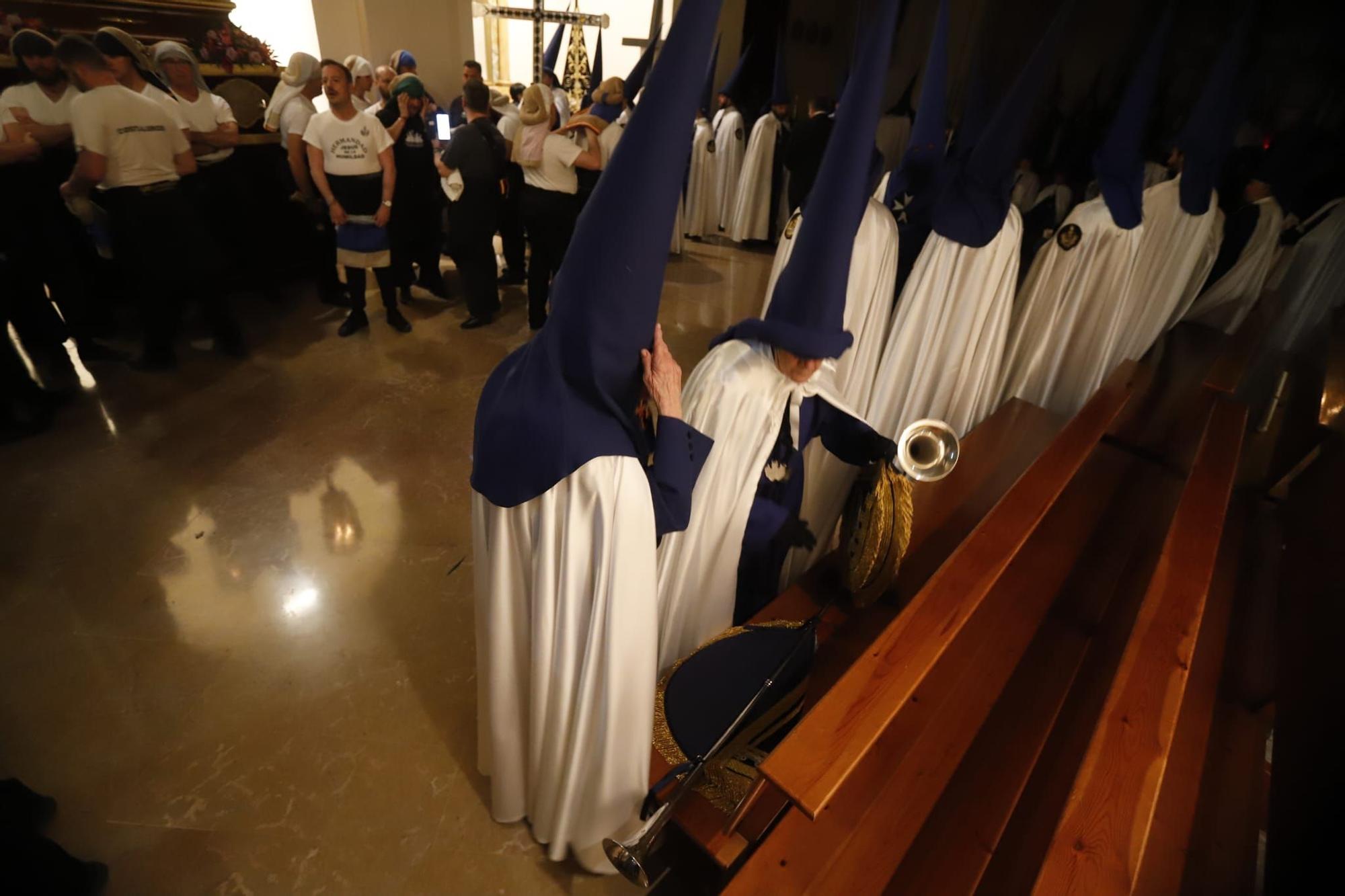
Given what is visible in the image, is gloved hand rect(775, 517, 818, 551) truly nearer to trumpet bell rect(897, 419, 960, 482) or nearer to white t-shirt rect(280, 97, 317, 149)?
trumpet bell rect(897, 419, 960, 482)

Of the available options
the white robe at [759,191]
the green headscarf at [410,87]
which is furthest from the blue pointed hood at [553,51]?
the green headscarf at [410,87]

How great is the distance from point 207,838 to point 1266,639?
345cm

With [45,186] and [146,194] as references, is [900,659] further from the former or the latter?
[45,186]

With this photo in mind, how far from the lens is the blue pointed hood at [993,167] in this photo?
2.81 meters

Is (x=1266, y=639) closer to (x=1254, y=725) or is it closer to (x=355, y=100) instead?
(x=1254, y=725)

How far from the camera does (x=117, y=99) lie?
341 centimetres

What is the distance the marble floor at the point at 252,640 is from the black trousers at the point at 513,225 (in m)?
2.62

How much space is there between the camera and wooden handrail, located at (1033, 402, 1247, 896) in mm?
1027

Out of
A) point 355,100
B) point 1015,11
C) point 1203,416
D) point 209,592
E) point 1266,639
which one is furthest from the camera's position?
point 1015,11

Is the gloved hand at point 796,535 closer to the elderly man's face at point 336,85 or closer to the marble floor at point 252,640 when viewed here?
the marble floor at point 252,640

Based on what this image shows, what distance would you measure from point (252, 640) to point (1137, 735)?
2.83 meters

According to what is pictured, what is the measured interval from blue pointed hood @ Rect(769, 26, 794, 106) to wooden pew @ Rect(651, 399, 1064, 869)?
21.6ft

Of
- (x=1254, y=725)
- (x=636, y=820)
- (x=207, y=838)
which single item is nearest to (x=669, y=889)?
(x=636, y=820)

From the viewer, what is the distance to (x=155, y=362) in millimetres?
4215
